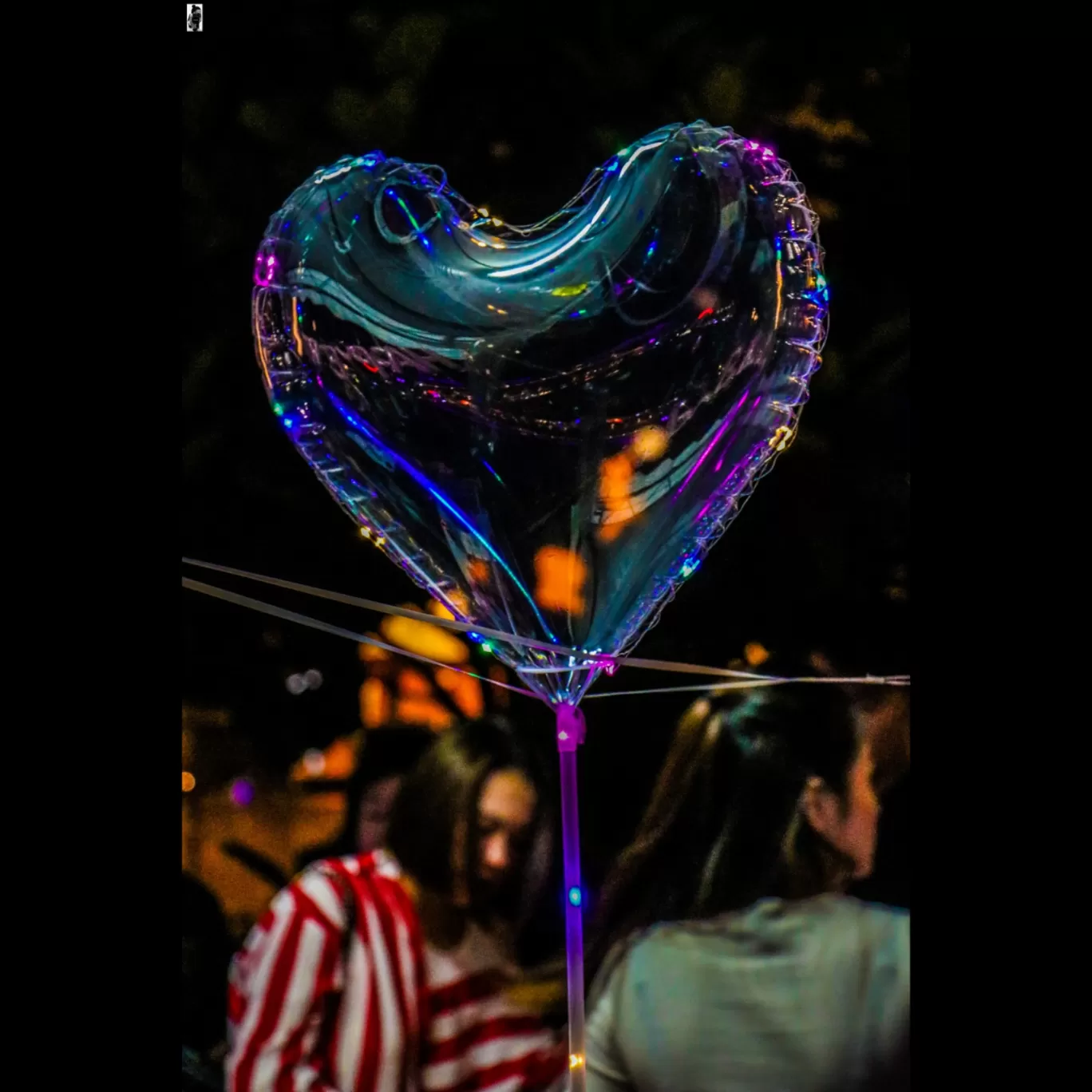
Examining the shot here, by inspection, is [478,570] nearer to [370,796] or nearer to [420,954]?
[370,796]

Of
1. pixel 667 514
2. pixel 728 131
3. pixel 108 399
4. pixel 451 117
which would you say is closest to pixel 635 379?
pixel 667 514

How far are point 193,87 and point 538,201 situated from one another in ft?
1.34

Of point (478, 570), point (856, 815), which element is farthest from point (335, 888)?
point (856, 815)

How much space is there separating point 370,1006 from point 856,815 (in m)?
0.60

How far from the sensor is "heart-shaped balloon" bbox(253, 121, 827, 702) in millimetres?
981

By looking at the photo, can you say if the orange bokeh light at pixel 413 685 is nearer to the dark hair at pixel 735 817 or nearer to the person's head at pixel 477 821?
the person's head at pixel 477 821

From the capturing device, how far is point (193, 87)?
118cm

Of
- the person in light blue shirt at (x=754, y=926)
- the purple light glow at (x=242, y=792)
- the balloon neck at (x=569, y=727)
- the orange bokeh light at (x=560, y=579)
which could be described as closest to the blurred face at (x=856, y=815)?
the person in light blue shirt at (x=754, y=926)

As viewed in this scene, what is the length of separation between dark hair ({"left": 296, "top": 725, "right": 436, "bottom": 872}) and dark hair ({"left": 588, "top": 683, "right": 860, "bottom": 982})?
273 mm

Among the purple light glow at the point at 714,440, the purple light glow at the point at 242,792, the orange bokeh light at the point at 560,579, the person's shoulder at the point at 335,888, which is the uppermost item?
the purple light glow at the point at 714,440

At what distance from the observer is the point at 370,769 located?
3.92 feet

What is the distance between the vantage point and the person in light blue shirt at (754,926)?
1.21m

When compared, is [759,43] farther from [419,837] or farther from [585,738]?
[419,837]

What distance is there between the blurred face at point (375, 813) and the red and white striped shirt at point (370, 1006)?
0.8 inches
